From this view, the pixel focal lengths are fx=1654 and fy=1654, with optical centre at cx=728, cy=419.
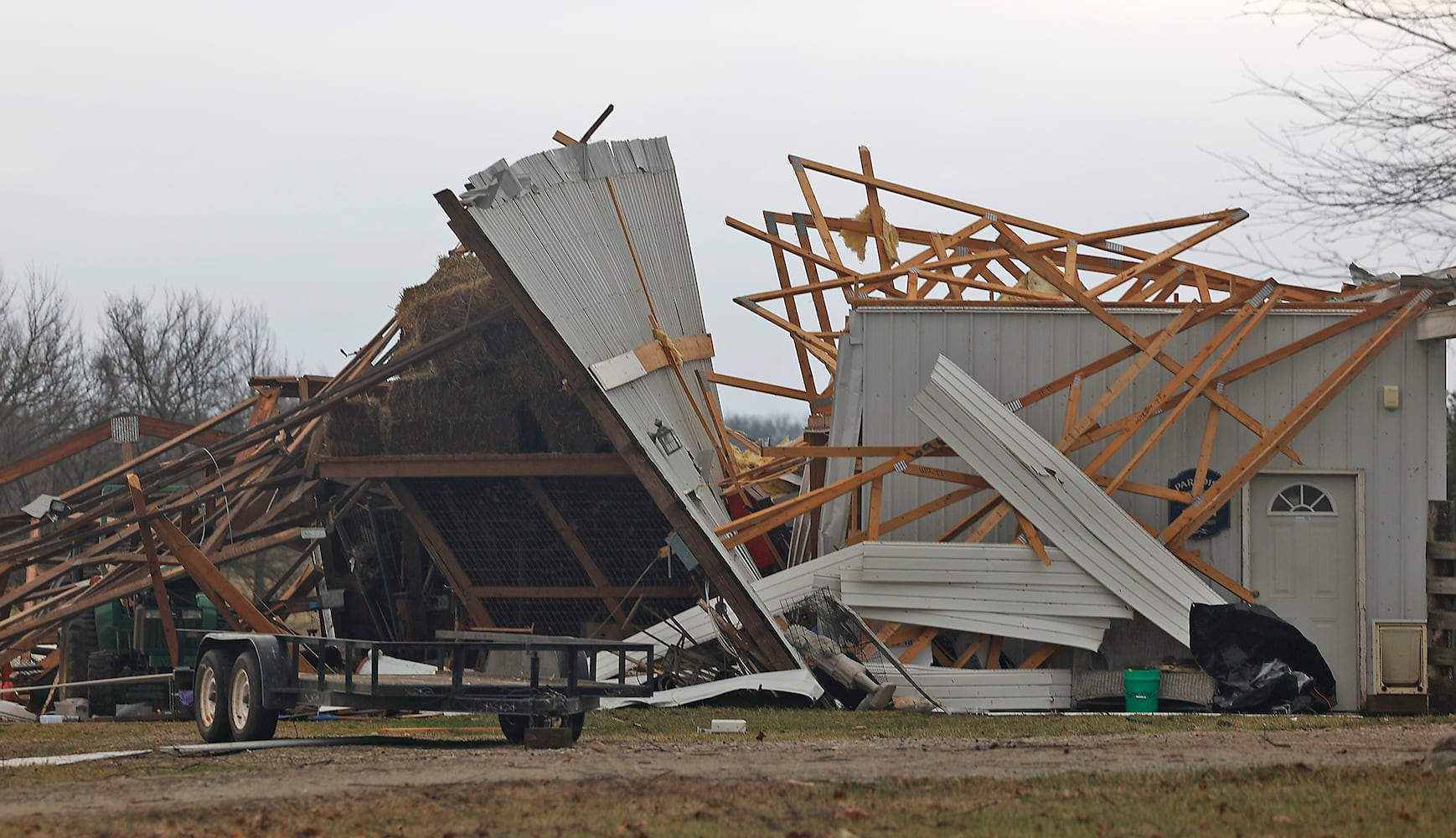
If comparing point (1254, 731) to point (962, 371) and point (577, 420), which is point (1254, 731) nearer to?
point (962, 371)

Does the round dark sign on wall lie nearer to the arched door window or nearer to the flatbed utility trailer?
the arched door window

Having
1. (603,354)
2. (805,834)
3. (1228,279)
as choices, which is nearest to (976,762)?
(805,834)


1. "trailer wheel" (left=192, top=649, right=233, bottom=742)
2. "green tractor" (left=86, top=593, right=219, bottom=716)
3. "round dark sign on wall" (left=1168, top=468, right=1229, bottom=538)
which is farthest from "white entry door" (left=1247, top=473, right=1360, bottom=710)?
"green tractor" (left=86, top=593, right=219, bottom=716)

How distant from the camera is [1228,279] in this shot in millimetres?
19297

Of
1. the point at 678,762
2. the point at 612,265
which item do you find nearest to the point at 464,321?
the point at 612,265

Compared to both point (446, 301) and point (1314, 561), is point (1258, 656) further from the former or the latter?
point (446, 301)

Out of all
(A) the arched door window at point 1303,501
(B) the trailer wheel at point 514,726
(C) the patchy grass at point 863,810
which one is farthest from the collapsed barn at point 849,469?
(C) the patchy grass at point 863,810

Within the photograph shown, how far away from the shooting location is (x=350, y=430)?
19.8 m

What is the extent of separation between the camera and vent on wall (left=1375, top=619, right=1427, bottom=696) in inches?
671

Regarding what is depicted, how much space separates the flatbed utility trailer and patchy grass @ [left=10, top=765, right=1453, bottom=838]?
9.41ft

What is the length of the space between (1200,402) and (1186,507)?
1205 millimetres

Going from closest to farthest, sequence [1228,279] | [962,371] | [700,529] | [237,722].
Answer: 1. [237,722]
2. [700,529]
3. [962,371]
4. [1228,279]

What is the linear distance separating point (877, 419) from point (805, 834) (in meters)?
11.2

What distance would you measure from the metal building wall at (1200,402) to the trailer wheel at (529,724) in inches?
257
